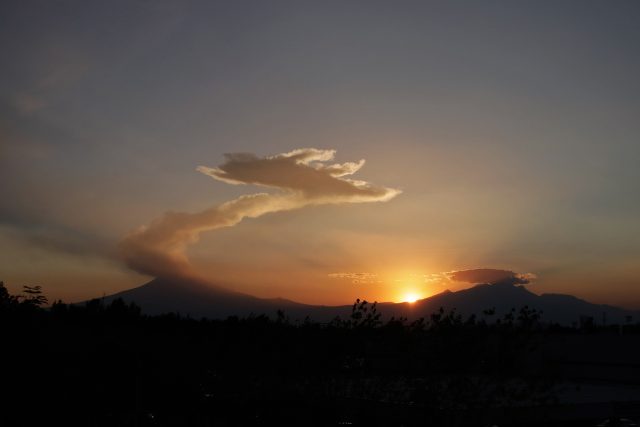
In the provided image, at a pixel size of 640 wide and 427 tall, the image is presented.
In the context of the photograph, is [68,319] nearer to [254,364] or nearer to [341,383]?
[254,364]

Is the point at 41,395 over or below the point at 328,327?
below

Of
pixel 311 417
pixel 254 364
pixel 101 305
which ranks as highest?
pixel 101 305

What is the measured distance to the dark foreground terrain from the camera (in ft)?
33.3

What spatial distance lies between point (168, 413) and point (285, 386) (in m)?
2.03

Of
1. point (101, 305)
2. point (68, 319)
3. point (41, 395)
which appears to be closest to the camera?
point (41, 395)

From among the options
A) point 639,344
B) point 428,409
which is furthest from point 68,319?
point 639,344

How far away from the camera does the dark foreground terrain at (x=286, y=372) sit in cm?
1016

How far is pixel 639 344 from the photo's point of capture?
3039cm

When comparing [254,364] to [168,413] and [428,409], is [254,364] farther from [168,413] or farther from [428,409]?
[428,409]

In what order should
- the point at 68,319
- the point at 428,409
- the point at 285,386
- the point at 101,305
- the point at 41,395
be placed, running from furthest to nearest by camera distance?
1. the point at 101,305
2. the point at 68,319
3. the point at 285,386
4. the point at 428,409
5. the point at 41,395

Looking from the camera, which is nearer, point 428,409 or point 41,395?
point 41,395

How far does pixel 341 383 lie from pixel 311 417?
0.81 meters

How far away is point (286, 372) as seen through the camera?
11.3 meters

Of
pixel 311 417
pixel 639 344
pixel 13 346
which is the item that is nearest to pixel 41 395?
pixel 13 346
